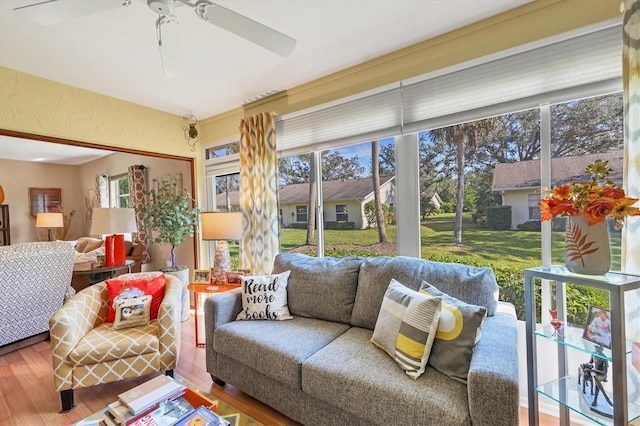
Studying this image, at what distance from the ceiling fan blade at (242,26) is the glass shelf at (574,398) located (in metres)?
2.23

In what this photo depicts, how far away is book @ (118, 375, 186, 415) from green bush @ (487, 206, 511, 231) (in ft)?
7.20

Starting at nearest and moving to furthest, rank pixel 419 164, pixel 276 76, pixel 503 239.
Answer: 1. pixel 503 239
2. pixel 419 164
3. pixel 276 76

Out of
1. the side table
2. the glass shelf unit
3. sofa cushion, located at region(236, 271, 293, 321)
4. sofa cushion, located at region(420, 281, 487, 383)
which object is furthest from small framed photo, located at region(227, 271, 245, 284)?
the glass shelf unit

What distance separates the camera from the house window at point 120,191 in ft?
18.4

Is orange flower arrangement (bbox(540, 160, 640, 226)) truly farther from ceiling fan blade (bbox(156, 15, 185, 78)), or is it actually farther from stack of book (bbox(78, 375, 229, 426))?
ceiling fan blade (bbox(156, 15, 185, 78))

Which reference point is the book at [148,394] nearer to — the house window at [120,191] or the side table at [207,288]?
the side table at [207,288]

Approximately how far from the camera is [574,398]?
139 centimetres

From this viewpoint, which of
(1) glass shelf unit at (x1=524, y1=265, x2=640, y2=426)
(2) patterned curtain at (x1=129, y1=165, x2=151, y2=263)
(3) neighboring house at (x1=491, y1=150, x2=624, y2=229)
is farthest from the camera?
(2) patterned curtain at (x1=129, y1=165, x2=151, y2=263)

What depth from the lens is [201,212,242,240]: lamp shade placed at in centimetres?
289

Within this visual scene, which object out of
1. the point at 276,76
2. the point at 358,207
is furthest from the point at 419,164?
the point at 276,76

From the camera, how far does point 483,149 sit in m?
2.22

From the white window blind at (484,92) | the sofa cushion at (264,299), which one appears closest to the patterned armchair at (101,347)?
the sofa cushion at (264,299)

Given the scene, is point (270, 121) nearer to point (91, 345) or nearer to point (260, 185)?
point (260, 185)

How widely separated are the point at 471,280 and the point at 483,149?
1033 millimetres
